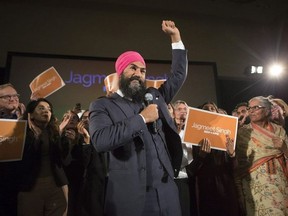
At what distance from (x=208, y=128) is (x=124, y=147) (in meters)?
1.08

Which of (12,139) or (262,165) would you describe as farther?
(262,165)

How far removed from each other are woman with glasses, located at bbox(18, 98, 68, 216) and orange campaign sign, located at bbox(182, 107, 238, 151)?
114 centimetres

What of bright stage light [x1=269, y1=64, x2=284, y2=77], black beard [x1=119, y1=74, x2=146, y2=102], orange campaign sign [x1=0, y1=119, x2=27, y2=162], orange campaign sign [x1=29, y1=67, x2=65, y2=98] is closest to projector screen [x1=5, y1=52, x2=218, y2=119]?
orange campaign sign [x1=29, y1=67, x2=65, y2=98]

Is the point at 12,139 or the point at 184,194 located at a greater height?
the point at 12,139

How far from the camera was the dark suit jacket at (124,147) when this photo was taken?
1.30 metres

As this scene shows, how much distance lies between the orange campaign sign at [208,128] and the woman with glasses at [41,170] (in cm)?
114

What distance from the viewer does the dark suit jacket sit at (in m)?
1.30

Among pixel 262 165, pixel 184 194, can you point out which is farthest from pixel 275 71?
pixel 184 194

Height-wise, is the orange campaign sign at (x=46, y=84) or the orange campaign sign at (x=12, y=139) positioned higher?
the orange campaign sign at (x=46, y=84)

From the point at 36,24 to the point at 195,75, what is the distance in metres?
2.81

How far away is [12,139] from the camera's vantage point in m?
2.27

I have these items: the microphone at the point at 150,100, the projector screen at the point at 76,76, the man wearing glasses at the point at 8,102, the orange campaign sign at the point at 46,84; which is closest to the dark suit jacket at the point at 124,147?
the microphone at the point at 150,100

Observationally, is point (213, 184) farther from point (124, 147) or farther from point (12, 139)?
point (12, 139)

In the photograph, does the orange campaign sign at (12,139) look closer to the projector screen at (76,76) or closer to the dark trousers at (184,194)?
the dark trousers at (184,194)
